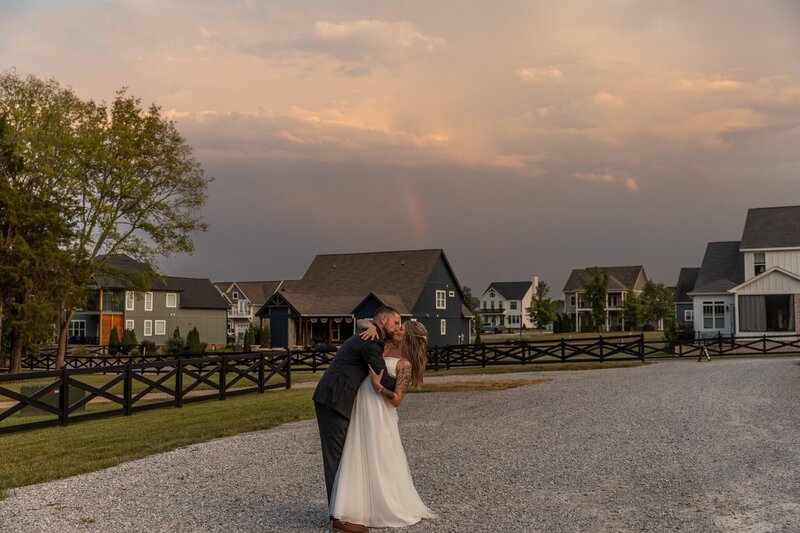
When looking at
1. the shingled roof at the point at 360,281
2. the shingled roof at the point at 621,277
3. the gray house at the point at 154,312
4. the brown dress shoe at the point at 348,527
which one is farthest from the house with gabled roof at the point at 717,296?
the shingled roof at the point at 621,277

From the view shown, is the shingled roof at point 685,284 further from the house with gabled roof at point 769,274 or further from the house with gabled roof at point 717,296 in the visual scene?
the house with gabled roof at point 769,274

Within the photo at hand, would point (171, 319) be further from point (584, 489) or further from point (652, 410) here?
point (584, 489)

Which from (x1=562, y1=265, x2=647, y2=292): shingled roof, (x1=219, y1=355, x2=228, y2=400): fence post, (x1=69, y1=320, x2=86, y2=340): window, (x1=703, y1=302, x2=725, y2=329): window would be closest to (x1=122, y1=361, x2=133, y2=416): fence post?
(x1=219, y1=355, x2=228, y2=400): fence post

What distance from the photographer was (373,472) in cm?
715

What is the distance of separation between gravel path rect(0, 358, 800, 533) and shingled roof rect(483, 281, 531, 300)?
10568 cm

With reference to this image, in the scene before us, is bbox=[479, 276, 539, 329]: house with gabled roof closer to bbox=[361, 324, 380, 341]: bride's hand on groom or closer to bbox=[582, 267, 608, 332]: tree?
bbox=[582, 267, 608, 332]: tree

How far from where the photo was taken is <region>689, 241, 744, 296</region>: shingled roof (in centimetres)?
4809

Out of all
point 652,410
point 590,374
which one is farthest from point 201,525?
point 590,374

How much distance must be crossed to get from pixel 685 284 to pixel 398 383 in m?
68.3

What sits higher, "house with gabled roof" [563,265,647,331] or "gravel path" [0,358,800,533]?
"house with gabled roof" [563,265,647,331]

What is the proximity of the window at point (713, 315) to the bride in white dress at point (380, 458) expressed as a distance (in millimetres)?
44525

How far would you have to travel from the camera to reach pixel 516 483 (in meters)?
9.16

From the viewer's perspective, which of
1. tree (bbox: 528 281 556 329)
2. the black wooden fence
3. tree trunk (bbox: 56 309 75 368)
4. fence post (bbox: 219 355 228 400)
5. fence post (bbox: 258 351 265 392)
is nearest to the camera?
the black wooden fence

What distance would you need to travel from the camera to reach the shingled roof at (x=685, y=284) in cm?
6944
